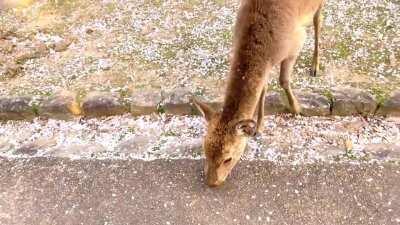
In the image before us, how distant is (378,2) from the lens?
584 cm

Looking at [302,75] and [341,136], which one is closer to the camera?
[341,136]

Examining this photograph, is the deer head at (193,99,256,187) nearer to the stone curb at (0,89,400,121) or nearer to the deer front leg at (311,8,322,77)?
the stone curb at (0,89,400,121)

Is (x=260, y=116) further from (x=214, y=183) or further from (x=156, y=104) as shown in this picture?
(x=156, y=104)

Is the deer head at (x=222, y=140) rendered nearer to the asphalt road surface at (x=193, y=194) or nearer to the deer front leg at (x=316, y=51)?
the asphalt road surface at (x=193, y=194)

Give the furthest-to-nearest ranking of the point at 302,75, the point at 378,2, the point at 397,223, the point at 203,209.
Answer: the point at 378,2 < the point at 302,75 < the point at 203,209 < the point at 397,223

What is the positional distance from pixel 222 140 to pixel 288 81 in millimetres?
1119

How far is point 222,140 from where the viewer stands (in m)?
3.58

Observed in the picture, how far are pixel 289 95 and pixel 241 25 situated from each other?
934 mm

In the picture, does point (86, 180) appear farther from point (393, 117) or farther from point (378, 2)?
point (378, 2)

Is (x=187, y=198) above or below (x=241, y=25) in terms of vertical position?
below

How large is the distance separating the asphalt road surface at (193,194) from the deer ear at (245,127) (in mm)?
588

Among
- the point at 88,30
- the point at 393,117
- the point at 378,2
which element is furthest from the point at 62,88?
the point at 378,2

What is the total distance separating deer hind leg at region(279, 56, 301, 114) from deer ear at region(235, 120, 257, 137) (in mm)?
938

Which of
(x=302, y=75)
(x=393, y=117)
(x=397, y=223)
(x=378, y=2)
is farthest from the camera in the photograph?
(x=378, y=2)
